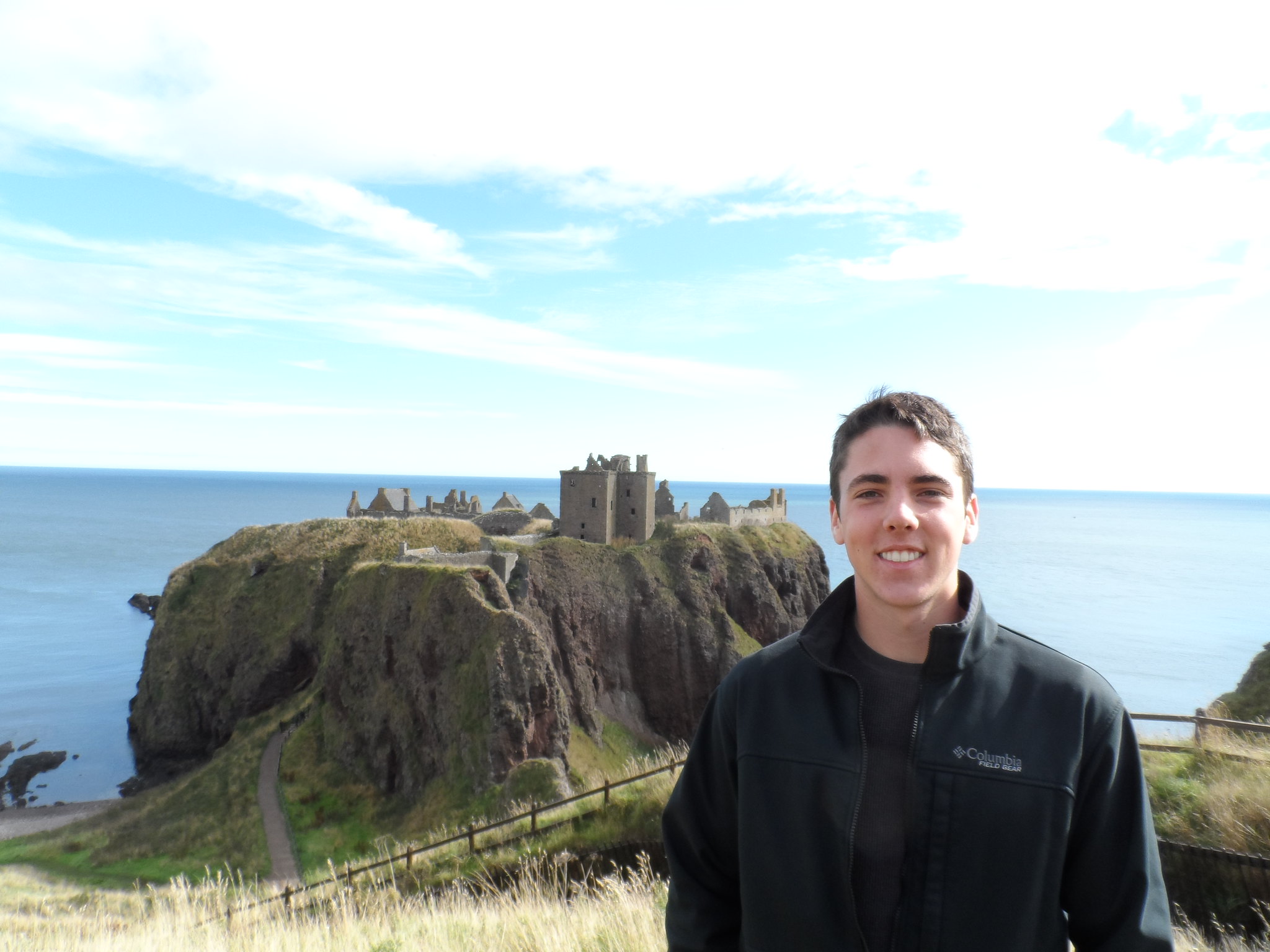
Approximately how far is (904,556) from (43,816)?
60.7m

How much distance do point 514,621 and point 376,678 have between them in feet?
31.7

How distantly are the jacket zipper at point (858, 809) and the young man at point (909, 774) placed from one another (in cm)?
1

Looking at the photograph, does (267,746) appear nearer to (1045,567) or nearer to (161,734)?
(161,734)

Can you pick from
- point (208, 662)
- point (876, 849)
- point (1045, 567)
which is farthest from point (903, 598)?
point (1045, 567)

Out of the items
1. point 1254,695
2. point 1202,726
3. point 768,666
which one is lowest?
point 1254,695

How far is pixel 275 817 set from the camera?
38688 millimetres

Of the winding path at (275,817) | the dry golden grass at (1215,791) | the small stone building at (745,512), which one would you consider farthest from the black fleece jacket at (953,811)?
the small stone building at (745,512)

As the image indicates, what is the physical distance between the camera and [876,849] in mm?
3367

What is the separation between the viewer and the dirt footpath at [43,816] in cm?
4416

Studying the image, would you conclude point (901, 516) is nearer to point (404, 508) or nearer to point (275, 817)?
point (275, 817)

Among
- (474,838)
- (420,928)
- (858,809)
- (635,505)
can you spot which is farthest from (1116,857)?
(635,505)

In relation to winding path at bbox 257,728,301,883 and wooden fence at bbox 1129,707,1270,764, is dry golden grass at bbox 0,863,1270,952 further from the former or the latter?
winding path at bbox 257,728,301,883

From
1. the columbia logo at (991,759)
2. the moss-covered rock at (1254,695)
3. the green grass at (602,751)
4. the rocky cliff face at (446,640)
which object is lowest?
the green grass at (602,751)

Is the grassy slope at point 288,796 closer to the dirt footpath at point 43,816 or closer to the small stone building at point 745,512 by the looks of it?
the dirt footpath at point 43,816
